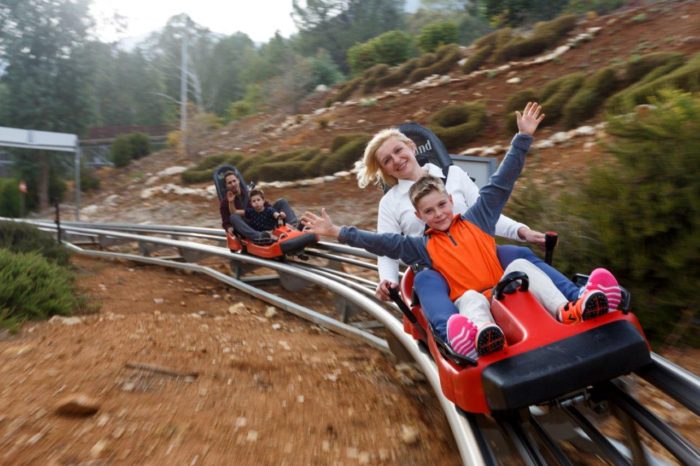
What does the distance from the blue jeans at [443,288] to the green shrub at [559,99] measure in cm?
966

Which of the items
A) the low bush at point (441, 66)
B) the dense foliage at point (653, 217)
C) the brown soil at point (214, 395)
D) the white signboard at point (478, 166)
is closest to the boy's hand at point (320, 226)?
the brown soil at point (214, 395)

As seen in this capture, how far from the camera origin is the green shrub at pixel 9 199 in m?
22.5

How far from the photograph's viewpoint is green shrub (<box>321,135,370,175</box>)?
15.1 m

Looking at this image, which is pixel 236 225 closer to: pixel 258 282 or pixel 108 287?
pixel 258 282

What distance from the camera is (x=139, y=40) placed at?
52219 mm

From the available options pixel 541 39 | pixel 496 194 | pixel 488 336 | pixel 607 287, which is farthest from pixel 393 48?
pixel 488 336

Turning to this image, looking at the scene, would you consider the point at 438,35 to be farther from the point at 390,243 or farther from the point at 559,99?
the point at 390,243

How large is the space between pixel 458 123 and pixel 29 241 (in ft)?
32.8

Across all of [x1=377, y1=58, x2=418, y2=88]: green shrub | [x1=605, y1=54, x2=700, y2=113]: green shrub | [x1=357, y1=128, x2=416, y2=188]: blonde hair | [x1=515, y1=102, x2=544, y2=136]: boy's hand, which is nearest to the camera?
[x1=515, y1=102, x2=544, y2=136]: boy's hand

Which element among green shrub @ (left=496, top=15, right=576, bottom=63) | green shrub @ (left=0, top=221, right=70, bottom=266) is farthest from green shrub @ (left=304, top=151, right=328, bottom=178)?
green shrub @ (left=0, top=221, right=70, bottom=266)

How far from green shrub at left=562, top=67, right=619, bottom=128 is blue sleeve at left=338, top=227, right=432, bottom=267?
30.7 feet

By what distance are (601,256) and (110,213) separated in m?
18.9

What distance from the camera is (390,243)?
2979 millimetres

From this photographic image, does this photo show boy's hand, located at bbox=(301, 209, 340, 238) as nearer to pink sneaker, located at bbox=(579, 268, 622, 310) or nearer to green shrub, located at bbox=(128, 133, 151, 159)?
pink sneaker, located at bbox=(579, 268, 622, 310)
